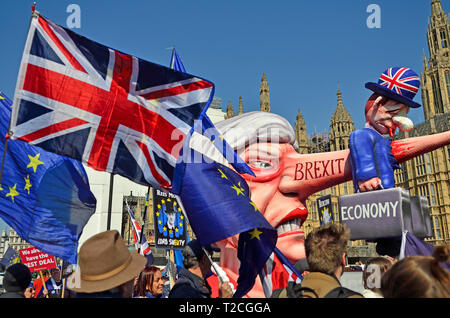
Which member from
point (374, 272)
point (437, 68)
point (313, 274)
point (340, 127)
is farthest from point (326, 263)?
point (437, 68)

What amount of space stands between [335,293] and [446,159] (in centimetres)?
4601

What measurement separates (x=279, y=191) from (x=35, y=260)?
522 centimetres

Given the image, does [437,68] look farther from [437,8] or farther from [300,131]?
[300,131]

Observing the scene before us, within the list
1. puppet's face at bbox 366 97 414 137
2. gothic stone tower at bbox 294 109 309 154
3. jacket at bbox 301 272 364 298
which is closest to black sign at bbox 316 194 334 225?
puppet's face at bbox 366 97 414 137

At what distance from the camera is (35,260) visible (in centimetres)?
796

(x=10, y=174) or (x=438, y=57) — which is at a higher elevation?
(x=438, y=57)

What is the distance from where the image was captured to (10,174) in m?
5.32

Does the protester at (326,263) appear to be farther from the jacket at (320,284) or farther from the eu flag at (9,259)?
the eu flag at (9,259)

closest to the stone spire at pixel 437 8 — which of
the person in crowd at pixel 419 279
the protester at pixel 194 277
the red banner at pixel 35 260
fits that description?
the red banner at pixel 35 260

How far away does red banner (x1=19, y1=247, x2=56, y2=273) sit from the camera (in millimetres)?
7895

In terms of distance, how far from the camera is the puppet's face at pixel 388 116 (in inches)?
209
